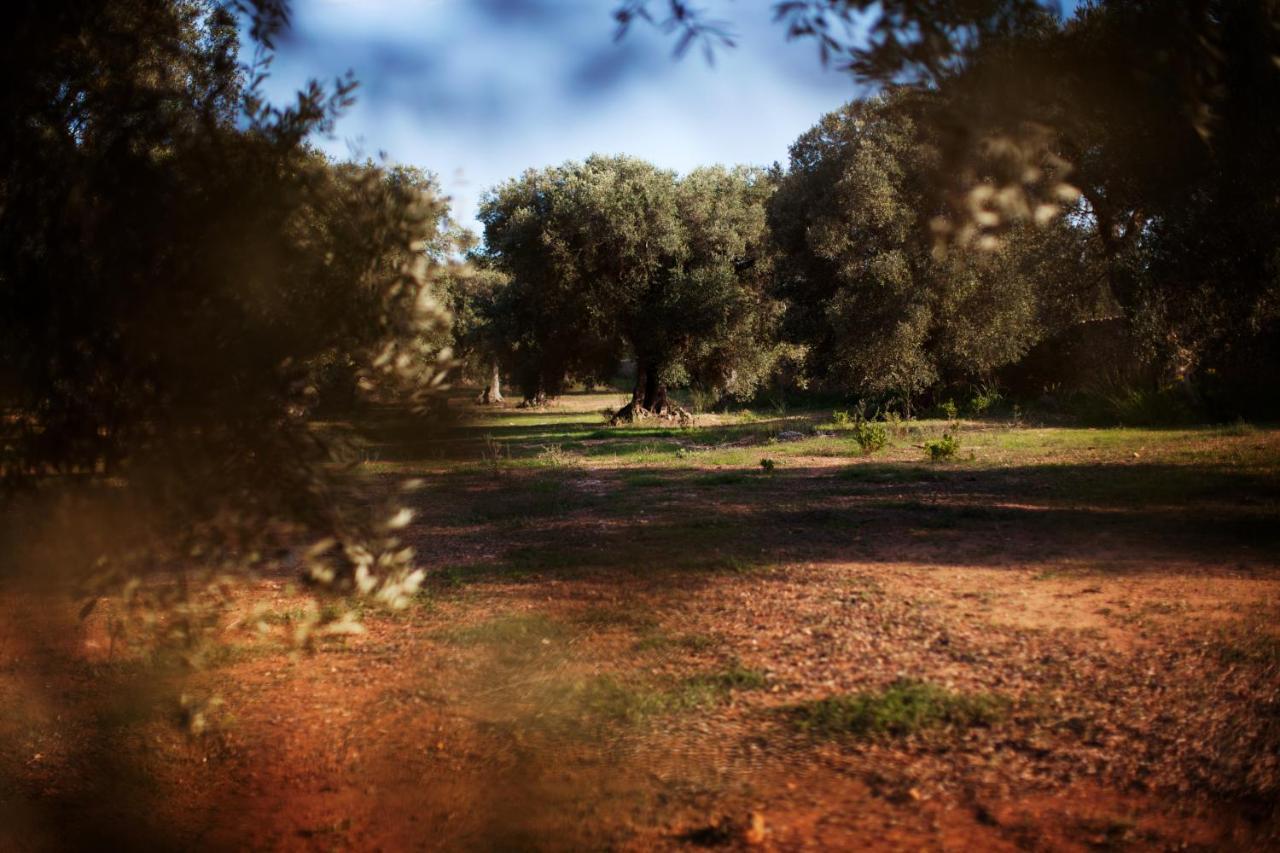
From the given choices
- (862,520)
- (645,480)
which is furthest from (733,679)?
(645,480)

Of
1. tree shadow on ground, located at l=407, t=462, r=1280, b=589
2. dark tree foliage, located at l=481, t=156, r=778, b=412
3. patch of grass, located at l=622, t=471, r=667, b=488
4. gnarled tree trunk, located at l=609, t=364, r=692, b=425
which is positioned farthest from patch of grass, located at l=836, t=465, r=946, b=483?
gnarled tree trunk, located at l=609, t=364, r=692, b=425

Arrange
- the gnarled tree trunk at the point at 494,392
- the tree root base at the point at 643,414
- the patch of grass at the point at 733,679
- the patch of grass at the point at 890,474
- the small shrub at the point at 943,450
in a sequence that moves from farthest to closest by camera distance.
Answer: the gnarled tree trunk at the point at 494,392, the tree root base at the point at 643,414, the small shrub at the point at 943,450, the patch of grass at the point at 890,474, the patch of grass at the point at 733,679

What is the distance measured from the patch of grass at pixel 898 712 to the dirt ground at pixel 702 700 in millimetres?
26

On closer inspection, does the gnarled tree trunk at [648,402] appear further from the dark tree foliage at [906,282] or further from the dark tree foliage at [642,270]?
the dark tree foliage at [906,282]

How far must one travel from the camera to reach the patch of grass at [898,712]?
435 cm

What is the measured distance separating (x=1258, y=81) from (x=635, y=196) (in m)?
21.0

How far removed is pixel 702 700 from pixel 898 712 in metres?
0.97

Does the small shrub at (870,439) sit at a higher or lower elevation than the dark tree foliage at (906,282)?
lower

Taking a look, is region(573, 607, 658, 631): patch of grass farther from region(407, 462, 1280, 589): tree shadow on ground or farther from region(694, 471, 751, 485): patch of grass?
region(694, 471, 751, 485): patch of grass

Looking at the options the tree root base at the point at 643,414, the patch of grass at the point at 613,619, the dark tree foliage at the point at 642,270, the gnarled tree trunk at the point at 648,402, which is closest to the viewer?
the patch of grass at the point at 613,619

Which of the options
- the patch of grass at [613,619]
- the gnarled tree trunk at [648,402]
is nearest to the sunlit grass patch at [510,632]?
the patch of grass at [613,619]

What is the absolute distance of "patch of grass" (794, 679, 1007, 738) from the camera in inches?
171

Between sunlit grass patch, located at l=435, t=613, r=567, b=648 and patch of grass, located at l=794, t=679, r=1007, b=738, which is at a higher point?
sunlit grass patch, located at l=435, t=613, r=567, b=648

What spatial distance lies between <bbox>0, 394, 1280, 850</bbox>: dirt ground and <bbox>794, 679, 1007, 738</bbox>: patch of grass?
3 cm
